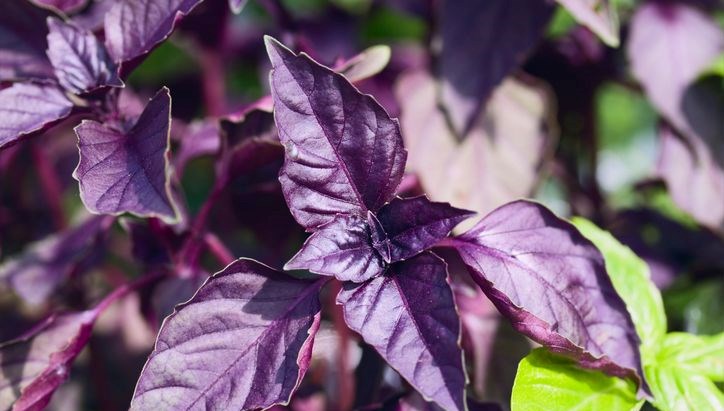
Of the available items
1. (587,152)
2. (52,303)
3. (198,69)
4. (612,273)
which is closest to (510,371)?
(612,273)

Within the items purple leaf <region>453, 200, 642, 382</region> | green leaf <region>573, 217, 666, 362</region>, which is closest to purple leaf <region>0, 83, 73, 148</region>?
purple leaf <region>453, 200, 642, 382</region>

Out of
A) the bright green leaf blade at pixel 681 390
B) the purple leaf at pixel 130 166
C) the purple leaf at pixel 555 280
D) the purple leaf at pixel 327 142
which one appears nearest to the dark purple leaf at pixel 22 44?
the purple leaf at pixel 130 166

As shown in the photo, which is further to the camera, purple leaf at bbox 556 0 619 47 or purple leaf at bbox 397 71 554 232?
purple leaf at bbox 397 71 554 232

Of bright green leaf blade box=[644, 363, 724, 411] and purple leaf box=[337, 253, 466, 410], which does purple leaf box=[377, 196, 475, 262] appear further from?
bright green leaf blade box=[644, 363, 724, 411]

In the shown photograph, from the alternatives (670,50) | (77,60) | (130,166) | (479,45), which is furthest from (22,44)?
(670,50)

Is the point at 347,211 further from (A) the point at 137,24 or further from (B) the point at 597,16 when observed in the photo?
(B) the point at 597,16

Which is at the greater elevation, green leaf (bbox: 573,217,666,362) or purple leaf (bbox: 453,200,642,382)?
purple leaf (bbox: 453,200,642,382)

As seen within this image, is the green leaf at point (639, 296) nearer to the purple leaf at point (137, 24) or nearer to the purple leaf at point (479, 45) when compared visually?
the purple leaf at point (479, 45)

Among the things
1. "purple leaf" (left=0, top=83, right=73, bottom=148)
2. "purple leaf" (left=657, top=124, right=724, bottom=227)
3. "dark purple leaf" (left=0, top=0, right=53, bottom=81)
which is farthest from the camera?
"purple leaf" (left=657, top=124, right=724, bottom=227)

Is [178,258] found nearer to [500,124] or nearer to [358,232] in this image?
[358,232]
